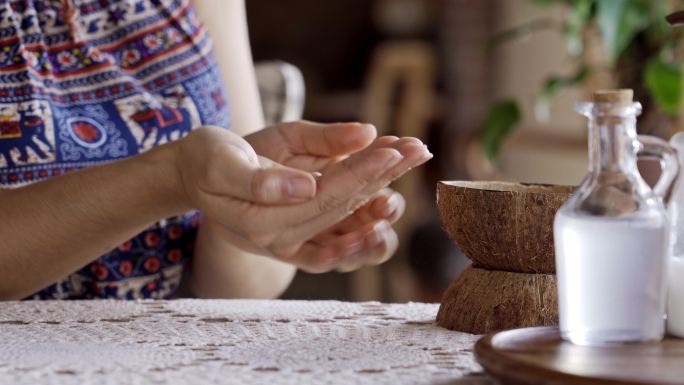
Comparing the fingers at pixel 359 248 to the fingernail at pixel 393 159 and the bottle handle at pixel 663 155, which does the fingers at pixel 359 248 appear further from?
the bottle handle at pixel 663 155

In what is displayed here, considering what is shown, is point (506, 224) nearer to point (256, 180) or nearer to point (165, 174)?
point (256, 180)

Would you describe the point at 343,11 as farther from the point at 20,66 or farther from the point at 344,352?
the point at 344,352

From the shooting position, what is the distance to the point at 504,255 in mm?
732

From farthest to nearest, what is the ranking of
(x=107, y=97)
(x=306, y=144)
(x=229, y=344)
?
(x=107, y=97) → (x=306, y=144) → (x=229, y=344)

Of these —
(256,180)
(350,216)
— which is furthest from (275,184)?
(350,216)

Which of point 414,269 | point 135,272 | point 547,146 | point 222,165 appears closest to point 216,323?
point 222,165

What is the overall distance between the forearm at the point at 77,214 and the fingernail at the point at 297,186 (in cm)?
15

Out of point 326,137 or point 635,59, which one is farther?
point 635,59

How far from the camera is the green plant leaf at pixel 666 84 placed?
5.82 feet

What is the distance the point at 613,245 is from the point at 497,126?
61.0 inches

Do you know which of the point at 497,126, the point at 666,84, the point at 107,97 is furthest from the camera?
the point at 497,126

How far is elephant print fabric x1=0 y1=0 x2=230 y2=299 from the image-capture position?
1.12 metres

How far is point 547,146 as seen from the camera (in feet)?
7.71

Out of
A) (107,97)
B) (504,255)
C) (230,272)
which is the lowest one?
(230,272)
